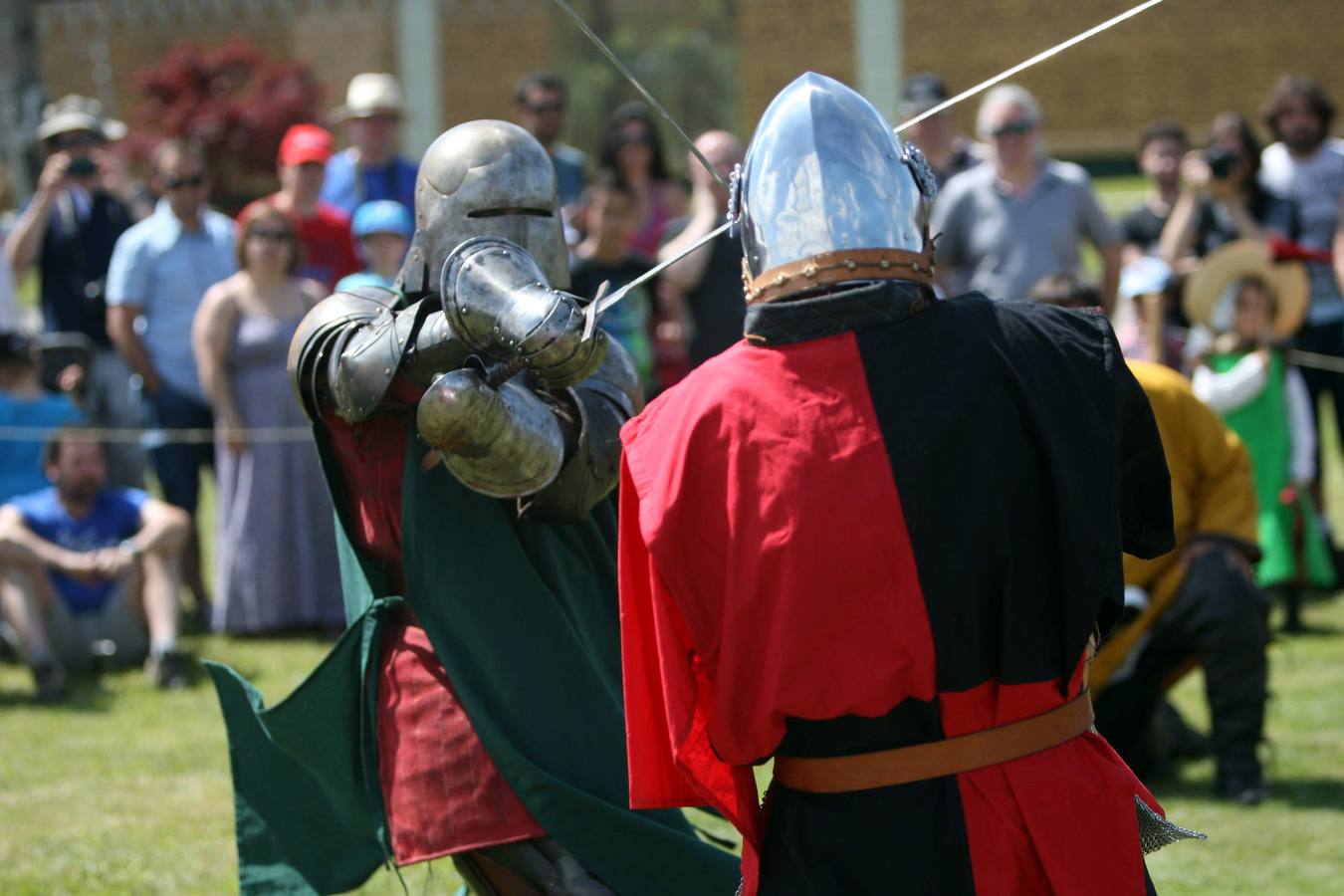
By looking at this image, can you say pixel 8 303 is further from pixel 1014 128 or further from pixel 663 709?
pixel 663 709

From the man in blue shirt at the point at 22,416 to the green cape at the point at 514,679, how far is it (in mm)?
4199

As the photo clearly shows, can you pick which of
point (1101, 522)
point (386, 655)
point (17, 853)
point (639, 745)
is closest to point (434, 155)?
point (386, 655)

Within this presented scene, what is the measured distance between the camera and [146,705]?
21.9 feet

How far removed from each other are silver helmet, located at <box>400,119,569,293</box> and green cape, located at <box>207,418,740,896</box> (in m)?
0.38

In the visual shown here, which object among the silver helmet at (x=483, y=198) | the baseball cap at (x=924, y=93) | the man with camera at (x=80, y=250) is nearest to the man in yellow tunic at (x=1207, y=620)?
the silver helmet at (x=483, y=198)

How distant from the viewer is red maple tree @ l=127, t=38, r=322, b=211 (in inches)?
833

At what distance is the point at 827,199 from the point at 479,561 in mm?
1229

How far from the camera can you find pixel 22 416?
24.2 feet

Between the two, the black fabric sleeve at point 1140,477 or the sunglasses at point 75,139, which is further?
the sunglasses at point 75,139

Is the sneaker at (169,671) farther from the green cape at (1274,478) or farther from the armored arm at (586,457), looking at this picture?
the green cape at (1274,478)

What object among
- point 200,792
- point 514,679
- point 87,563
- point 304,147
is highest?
point 304,147

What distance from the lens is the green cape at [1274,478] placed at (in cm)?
733

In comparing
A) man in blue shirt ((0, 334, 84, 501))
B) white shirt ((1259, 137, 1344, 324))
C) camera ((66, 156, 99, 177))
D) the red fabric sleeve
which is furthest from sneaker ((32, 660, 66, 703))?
white shirt ((1259, 137, 1344, 324))

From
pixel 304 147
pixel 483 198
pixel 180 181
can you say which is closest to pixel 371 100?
pixel 304 147
